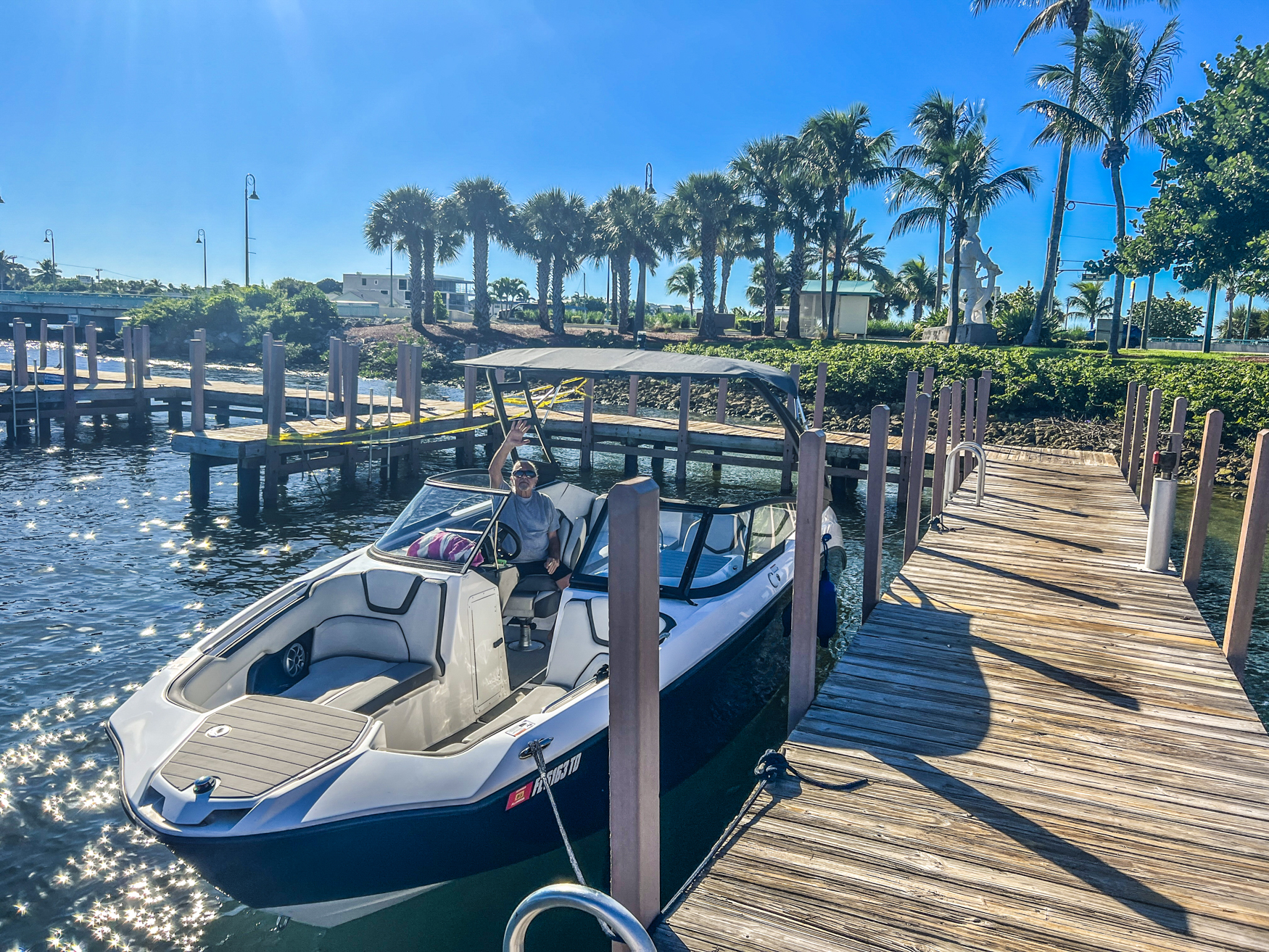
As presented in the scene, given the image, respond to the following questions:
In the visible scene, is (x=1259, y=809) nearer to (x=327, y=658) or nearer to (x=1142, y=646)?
(x=1142, y=646)

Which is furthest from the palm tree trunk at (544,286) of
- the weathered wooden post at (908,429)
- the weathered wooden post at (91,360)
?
the weathered wooden post at (908,429)

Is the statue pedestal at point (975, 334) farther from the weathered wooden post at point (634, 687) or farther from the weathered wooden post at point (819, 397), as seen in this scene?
the weathered wooden post at point (634, 687)

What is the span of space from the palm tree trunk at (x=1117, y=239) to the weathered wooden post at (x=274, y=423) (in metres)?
29.2

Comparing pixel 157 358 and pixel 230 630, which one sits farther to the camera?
pixel 157 358

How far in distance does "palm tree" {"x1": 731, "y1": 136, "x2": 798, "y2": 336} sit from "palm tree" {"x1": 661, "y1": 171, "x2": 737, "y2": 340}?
943mm

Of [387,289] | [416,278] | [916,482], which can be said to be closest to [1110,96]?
[916,482]

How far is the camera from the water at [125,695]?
16.5 feet

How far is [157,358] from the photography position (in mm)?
55125

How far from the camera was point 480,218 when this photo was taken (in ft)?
187

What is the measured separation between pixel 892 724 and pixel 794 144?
45.6m

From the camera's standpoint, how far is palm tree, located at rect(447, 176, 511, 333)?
56.5 meters

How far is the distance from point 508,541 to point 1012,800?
4030mm

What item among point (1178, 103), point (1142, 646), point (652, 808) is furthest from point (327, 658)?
point (1178, 103)

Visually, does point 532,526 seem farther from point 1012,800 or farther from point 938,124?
point 938,124
